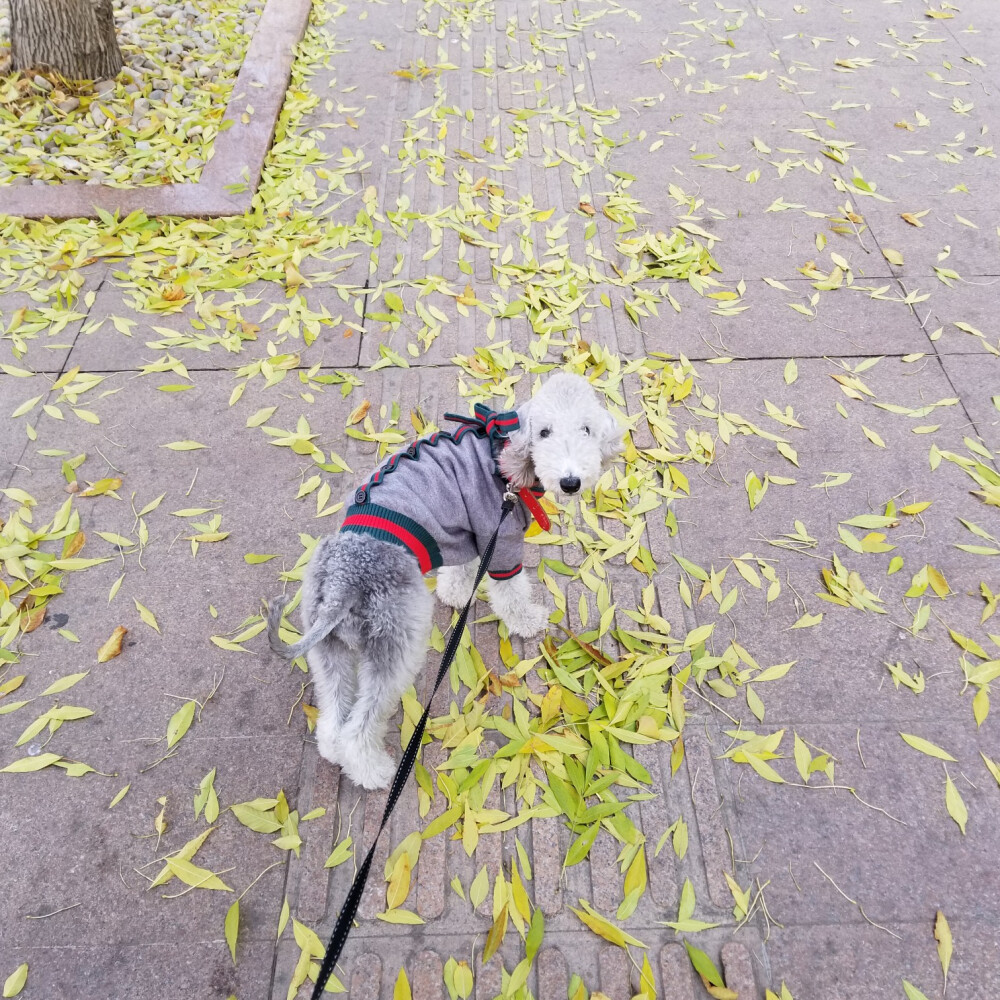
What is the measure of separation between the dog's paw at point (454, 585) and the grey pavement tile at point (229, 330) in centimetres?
191

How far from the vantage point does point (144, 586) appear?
3508mm

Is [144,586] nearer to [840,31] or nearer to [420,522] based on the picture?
[420,522]

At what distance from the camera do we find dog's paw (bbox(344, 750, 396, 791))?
276cm

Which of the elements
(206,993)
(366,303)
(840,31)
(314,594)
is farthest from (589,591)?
(840,31)

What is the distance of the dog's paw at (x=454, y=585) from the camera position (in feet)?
11.1

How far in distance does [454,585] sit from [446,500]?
2.72ft

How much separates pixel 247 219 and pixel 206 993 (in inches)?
201

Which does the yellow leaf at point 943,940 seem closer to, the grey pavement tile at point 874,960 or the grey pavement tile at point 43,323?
the grey pavement tile at point 874,960

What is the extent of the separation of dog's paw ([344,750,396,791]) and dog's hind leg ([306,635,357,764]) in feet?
0.41

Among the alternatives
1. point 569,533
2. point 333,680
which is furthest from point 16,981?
point 569,533

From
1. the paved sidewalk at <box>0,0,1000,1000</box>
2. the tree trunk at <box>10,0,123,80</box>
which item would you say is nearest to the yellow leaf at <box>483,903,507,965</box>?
the paved sidewalk at <box>0,0,1000,1000</box>

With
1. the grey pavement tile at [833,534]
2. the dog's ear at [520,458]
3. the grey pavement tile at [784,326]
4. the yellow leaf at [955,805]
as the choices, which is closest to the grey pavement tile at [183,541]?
the dog's ear at [520,458]

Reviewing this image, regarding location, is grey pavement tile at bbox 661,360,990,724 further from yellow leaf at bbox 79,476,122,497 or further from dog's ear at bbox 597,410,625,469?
yellow leaf at bbox 79,476,122,497

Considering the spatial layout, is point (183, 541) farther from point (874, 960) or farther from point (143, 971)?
point (874, 960)
